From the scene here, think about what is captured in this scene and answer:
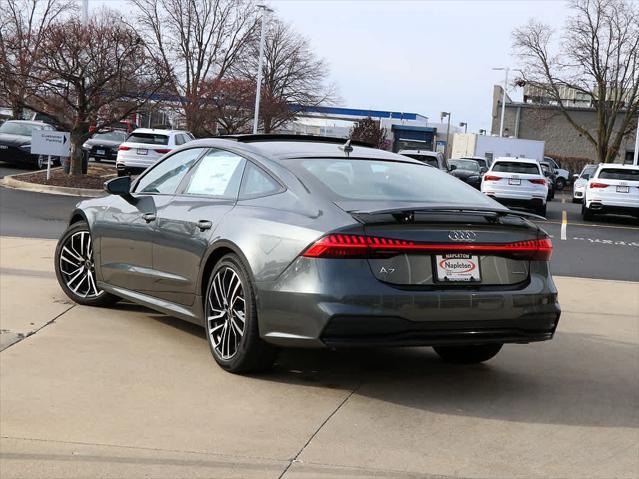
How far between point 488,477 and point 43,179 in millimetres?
20585

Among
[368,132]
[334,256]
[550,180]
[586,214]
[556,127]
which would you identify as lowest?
[586,214]

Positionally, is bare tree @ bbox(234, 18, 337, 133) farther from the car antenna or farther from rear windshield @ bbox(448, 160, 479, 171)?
the car antenna

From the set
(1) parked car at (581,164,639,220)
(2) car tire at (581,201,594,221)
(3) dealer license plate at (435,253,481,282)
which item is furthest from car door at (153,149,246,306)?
(2) car tire at (581,201,594,221)

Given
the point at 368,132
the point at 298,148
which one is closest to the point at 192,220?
the point at 298,148

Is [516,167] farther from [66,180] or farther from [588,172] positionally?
[66,180]

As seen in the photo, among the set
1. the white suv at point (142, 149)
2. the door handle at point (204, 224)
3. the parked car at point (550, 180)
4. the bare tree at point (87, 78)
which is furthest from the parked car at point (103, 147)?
the door handle at point (204, 224)

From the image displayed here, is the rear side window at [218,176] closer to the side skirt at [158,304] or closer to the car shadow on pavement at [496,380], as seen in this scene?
the side skirt at [158,304]

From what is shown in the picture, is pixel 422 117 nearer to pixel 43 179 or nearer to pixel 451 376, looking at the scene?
pixel 43 179

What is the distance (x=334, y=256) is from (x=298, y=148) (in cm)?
138

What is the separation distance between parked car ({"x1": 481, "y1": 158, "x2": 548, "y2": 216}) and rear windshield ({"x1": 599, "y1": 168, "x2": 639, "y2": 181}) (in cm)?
150

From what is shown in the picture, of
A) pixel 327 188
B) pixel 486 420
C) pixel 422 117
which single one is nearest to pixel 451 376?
pixel 486 420

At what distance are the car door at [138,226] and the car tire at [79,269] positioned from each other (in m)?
0.29

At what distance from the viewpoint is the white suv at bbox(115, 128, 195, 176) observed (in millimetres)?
25578

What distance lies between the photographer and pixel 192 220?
5.95 meters
